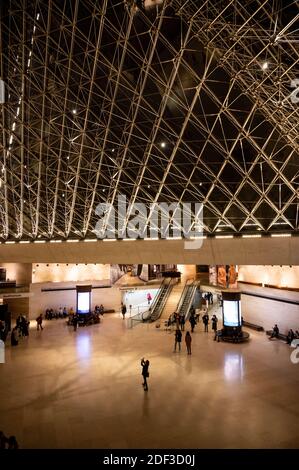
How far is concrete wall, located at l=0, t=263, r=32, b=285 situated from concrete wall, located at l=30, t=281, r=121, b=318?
7.69 feet

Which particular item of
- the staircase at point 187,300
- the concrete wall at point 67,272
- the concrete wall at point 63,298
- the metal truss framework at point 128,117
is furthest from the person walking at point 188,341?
the concrete wall at point 67,272

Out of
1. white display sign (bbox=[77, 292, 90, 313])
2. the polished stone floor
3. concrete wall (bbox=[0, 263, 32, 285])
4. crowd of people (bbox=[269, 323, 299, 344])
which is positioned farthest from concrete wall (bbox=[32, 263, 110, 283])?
crowd of people (bbox=[269, 323, 299, 344])

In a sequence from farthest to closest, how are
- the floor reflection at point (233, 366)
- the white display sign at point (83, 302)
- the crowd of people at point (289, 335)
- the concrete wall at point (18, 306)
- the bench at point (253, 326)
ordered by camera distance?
the concrete wall at point (18, 306), the white display sign at point (83, 302), the bench at point (253, 326), the crowd of people at point (289, 335), the floor reflection at point (233, 366)

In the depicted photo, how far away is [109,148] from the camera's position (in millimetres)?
22266

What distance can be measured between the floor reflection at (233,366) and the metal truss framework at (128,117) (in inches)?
280

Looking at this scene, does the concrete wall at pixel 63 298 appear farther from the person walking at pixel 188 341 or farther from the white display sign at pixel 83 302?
the person walking at pixel 188 341

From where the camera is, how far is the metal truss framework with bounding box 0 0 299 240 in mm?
14984

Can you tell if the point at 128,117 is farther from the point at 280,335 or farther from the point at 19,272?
the point at 19,272

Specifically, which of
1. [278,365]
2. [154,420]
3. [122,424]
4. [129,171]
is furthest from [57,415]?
[129,171]

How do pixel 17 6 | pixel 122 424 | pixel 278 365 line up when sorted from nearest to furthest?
pixel 122 424
pixel 278 365
pixel 17 6

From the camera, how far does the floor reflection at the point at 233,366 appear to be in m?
13.7

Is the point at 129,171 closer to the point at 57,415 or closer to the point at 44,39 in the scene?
the point at 44,39
